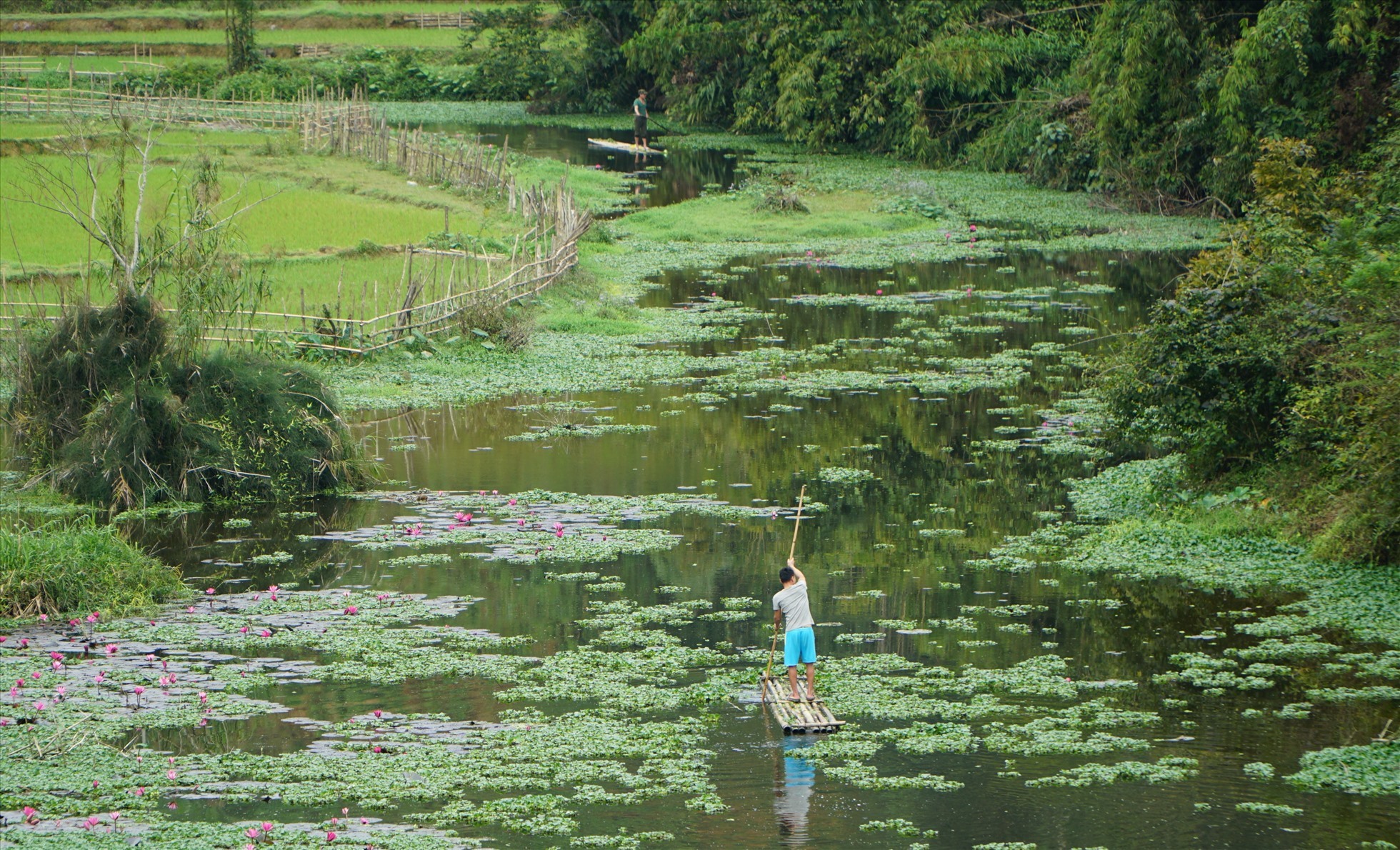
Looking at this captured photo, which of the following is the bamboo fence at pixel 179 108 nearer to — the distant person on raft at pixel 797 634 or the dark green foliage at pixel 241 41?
the dark green foliage at pixel 241 41

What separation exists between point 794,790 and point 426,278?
1391 centimetres

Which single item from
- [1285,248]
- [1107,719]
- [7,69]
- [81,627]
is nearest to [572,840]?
[1107,719]

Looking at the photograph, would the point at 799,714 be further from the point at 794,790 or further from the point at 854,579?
the point at 854,579

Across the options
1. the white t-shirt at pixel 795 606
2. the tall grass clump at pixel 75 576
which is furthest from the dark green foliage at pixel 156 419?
the white t-shirt at pixel 795 606

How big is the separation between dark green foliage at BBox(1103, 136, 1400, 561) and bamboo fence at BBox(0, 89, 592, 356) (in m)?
9.68

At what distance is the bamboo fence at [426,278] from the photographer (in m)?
19.5

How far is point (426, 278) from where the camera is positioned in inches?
835

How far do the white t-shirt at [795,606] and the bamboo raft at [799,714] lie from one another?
45 cm

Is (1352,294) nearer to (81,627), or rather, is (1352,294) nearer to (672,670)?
(672,670)

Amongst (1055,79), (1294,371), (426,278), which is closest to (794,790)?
(1294,371)

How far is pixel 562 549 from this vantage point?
43.9 ft

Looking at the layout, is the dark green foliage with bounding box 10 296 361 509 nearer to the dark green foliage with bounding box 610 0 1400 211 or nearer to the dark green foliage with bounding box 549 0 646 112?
the dark green foliage with bounding box 610 0 1400 211

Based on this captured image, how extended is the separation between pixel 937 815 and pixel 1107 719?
75.1 inches

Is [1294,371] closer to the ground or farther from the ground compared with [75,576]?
farther from the ground
